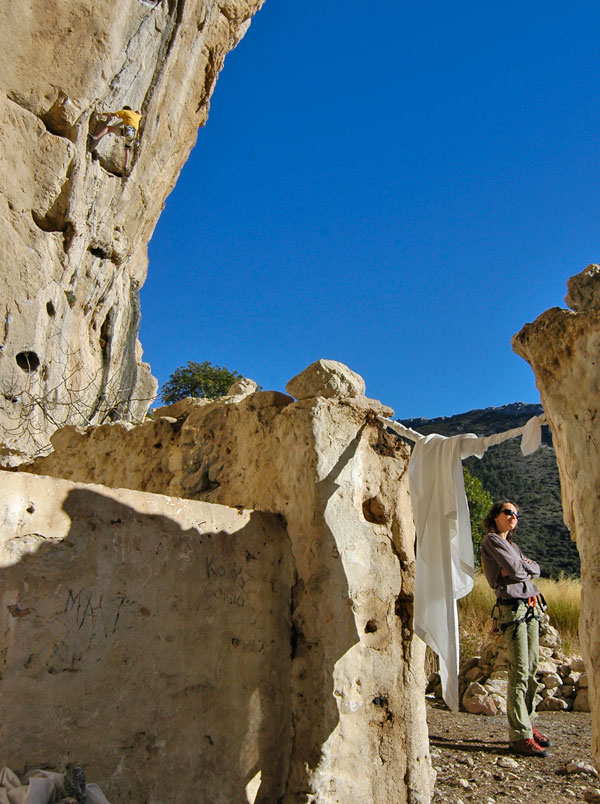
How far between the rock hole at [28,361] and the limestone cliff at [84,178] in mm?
23

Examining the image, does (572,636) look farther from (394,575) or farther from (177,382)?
(177,382)

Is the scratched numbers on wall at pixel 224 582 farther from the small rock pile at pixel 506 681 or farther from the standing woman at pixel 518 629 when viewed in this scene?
the small rock pile at pixel 506 681

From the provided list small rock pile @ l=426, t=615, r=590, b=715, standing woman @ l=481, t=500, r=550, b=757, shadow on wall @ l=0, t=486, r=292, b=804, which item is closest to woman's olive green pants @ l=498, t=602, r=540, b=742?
standing woman @ l=481, t=500, r=550, b=757

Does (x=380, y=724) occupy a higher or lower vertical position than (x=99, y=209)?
lower

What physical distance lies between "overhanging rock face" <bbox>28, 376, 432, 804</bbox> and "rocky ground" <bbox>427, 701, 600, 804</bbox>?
1.99 ft

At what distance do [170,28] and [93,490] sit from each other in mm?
13391

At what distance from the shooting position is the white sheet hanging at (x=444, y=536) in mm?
3143

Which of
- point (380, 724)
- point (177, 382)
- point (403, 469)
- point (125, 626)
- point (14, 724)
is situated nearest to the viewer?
point (14, 724)

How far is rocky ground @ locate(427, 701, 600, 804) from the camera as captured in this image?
349cm

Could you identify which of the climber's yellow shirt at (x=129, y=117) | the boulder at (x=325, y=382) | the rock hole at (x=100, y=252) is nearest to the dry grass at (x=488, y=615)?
the boulder at (x=325, y=382)

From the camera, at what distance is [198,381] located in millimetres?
17312

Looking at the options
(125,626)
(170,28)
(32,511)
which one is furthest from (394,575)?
(170,28)

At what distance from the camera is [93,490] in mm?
2588

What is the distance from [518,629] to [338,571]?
1.69m
